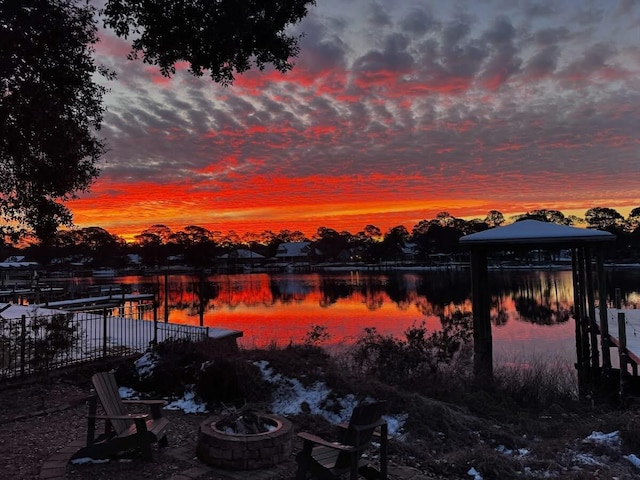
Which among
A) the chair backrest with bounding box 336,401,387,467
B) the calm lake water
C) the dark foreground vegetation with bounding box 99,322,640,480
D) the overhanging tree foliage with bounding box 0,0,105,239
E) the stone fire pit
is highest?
the overhanging tree foliage with bounding box 0,0,105,239

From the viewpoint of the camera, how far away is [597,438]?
21.6 ft

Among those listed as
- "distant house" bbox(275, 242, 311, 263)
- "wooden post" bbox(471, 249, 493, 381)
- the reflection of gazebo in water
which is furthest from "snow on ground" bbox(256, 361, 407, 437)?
"distant house" bbox(275, 242, 311, 263)

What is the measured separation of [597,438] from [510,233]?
7.35 m

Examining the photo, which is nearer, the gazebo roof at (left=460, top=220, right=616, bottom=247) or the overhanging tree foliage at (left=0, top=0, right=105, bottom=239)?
the overhanging tree foliage at (left=0, top=0, right=105, bottom=239)

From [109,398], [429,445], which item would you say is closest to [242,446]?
[109,398]

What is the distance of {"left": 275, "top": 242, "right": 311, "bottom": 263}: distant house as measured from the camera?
136375mm

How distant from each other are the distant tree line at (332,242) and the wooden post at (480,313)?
8658 cm

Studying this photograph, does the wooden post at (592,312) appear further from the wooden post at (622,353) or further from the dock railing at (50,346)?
the dock railing at (50,346)

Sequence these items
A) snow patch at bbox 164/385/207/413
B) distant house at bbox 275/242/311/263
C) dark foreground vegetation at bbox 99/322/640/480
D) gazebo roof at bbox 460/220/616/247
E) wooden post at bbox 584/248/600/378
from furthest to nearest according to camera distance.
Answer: distant house at bbox 275/242/311/263 < wooden post at bbox 584/248/600/378 < gazebo roof at bbox 460/220/616/247 < snow patch at bbox 164/385/207/413 < dark foreground vegetation at bbox 99/322/640/480

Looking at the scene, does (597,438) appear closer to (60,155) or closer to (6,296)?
(60,155)

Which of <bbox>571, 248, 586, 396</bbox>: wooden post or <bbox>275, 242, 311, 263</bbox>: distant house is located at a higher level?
<bbox>275, 242, 311, 263</bbox>: distant house

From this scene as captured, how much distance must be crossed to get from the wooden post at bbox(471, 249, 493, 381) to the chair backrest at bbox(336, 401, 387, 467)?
8.67 meters

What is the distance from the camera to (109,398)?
18.4 feet

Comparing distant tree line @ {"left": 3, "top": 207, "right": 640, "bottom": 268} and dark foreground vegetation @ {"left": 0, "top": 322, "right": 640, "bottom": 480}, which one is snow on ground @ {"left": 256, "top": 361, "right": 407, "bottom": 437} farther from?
distant tree line @ {"left": 3, "top": 207, "right": 640, "bottom": 268}
